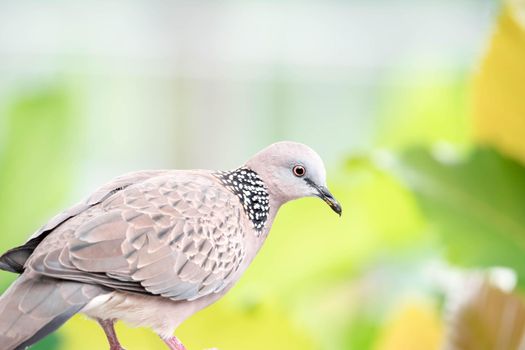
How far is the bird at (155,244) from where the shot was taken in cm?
42

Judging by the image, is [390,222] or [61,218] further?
[390,222]

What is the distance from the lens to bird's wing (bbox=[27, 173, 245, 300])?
1.42 ft

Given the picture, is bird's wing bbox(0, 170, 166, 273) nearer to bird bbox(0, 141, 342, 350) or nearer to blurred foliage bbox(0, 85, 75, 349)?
bird bbox(0, 141, 342, 350)

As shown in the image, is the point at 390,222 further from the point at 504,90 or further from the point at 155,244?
the point at 155,244

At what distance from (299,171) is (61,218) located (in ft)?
0.41

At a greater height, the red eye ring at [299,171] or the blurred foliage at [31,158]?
the red eye ring at [299,171]

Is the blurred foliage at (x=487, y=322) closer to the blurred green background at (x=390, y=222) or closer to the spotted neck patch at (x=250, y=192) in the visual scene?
the blurred green background at (x=390, y=222)

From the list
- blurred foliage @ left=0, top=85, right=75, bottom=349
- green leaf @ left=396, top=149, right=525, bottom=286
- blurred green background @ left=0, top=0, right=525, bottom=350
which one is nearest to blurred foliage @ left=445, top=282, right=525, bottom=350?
blurred green background @ left=0, top=0, right=525, bottom=350

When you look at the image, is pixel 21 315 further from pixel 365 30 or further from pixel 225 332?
pixel 365 30

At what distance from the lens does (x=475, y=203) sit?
110cm

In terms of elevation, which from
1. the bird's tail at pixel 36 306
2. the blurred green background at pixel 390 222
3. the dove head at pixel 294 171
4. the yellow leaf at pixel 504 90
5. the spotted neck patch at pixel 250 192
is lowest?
the blurred green background at pixel 390 222

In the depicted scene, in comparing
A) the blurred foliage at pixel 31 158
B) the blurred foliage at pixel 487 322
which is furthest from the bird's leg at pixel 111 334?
the blurred foliage at pixel 31 158

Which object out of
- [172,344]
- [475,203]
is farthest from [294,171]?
[475,203]

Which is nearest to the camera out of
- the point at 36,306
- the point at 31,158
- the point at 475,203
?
the point at 36,306
